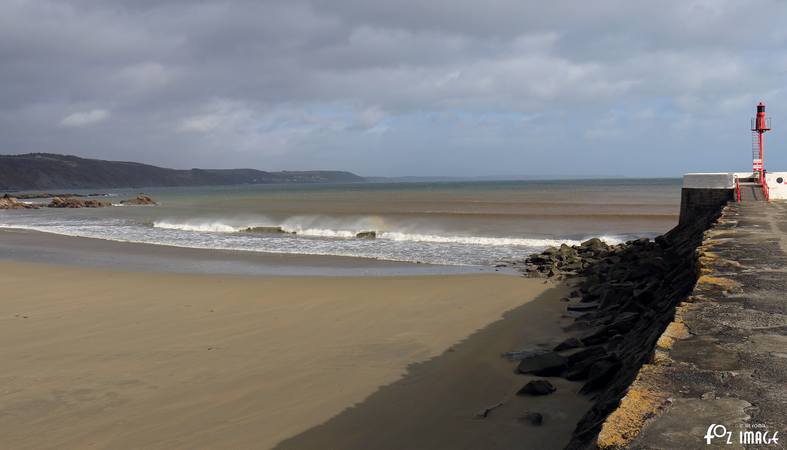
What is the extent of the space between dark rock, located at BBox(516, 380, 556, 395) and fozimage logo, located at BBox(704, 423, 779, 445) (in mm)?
2529

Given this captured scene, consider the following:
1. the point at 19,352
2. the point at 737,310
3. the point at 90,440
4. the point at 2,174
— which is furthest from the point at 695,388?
the point at 2,174

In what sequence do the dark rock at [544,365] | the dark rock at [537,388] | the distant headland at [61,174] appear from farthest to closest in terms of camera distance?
1. the distant headland at [61,174]
2. the dark rock at [544,365]
3. the dark rock at [537,388]

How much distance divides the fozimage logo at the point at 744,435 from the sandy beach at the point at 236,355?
1879 mm

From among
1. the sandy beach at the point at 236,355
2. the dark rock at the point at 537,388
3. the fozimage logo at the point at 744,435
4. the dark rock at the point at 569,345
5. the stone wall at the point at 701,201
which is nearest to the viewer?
the fozimage logo at the point at 744,435

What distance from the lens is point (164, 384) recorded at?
595 centimetres

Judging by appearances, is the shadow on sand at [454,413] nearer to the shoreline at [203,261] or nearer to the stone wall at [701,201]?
the shoreline at [203,261]

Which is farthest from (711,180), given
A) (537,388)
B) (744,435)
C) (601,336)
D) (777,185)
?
(744,435)

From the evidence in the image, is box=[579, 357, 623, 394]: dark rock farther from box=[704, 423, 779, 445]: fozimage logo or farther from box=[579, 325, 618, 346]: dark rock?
box=[704, 423, 779, 445]: fozimage logo

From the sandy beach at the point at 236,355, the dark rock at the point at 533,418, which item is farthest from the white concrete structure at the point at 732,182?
the dark rock at the point at 533,418

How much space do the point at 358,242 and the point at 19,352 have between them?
44.8 ft

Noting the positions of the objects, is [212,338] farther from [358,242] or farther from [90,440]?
[358,242]

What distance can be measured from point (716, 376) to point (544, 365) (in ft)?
8.56

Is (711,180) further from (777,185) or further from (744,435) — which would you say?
(744,435)

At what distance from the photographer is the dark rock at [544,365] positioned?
572cm
